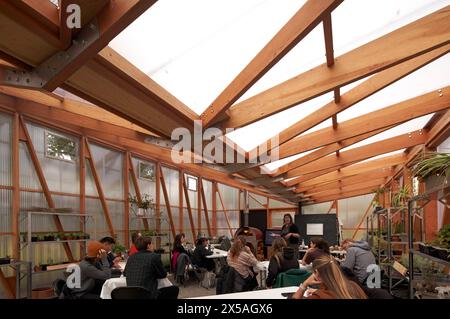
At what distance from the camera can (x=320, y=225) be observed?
654 inches

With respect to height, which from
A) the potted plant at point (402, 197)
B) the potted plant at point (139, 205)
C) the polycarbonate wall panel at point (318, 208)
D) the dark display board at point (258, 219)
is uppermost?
the potted plant at point (402, 197)

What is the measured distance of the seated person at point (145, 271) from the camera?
5.25 meters

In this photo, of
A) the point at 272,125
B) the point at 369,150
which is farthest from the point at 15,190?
the point at 369,150

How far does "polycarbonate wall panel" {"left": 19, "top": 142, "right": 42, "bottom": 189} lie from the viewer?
7875mm

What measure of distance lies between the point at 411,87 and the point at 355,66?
232cm

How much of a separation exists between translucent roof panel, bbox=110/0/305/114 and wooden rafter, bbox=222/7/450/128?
2.31ft

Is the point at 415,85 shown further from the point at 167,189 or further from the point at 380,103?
the point at 167,189

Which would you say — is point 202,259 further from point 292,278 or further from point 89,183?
point 292,278

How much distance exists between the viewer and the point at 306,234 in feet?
55.6

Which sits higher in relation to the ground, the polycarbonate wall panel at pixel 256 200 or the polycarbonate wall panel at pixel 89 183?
the polycarbonate wall panel at pixel 89 183

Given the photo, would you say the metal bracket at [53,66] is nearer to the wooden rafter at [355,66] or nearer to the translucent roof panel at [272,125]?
the wooden rafter at [355,66]

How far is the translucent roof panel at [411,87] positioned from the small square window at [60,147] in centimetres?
568

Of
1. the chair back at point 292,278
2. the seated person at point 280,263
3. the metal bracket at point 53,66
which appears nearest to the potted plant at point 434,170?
the chair back at point 292,278
